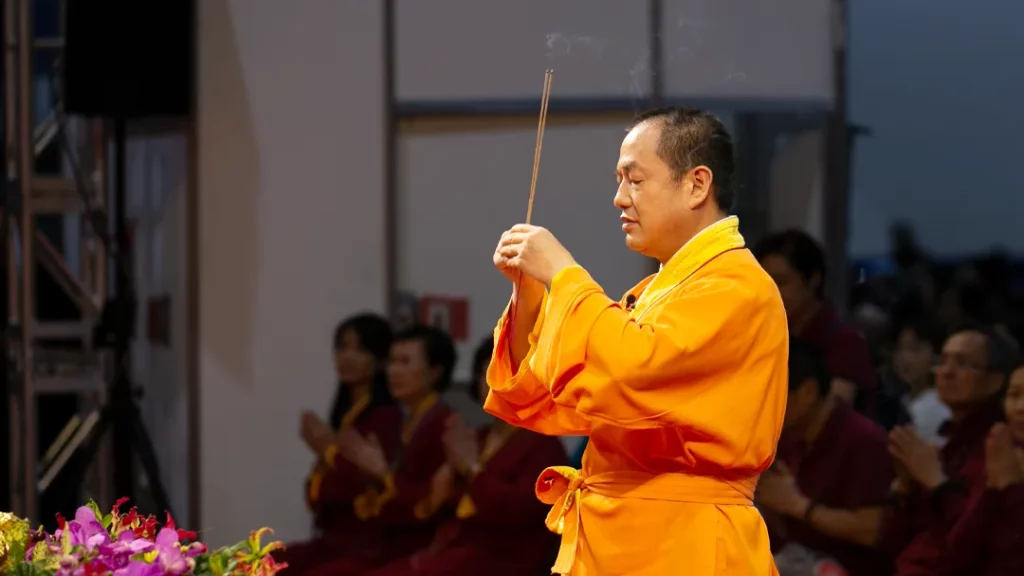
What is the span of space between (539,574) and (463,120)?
53.4 inches

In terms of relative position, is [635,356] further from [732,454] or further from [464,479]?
[464,479]

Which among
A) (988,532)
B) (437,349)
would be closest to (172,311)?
(437,349)

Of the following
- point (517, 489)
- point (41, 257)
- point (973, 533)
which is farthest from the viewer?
point (41, 257)

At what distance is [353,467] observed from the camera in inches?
144

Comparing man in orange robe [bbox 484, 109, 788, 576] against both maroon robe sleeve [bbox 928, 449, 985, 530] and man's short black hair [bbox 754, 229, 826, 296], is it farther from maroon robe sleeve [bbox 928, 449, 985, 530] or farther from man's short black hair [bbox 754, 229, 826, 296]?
man's short black hair [bbox 754, 229, 826, 296]

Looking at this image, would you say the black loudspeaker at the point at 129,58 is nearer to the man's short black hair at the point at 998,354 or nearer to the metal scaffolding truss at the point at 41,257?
the metal scaffolding truss at the point at 41,257

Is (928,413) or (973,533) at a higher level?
(928,413)

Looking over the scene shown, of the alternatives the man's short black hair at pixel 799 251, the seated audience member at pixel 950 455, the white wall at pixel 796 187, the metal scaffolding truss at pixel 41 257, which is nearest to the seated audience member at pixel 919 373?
the seated audience member at pixel 950 455

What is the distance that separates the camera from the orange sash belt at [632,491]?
4.93 feet

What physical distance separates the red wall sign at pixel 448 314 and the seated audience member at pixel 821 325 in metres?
0.99

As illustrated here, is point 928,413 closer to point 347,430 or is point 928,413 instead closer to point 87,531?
point 347,430

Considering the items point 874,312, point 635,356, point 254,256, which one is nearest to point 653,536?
point 635,356

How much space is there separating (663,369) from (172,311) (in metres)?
2.91

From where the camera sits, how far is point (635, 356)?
139 centimetres
